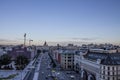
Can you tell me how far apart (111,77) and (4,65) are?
5943 cm

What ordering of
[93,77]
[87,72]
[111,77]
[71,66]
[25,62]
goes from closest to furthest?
[111,77] < [93,77] < [87,72] < [71,66] < [25,62]

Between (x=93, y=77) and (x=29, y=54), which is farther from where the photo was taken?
(x=29, y=54)

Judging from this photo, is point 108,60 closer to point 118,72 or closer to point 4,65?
point 118,72

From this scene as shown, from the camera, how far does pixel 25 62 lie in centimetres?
10262

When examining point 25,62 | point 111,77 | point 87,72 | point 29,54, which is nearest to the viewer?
point 111,77

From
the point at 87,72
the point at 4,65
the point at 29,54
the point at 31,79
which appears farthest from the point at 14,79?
the point at 29,54

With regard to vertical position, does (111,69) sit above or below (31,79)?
above

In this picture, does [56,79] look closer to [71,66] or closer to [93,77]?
[93,77]

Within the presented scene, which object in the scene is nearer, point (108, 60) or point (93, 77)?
point (108, 60)

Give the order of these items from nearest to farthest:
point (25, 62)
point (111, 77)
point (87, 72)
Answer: point (111, 77) < point (87, 72) < point (25, 62)

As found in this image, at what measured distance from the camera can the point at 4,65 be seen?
312 feet

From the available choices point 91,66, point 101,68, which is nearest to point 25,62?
point 91,66

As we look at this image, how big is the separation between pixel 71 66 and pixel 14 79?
35143mm

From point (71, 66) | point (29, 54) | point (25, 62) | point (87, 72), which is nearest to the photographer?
point (87, 72)
